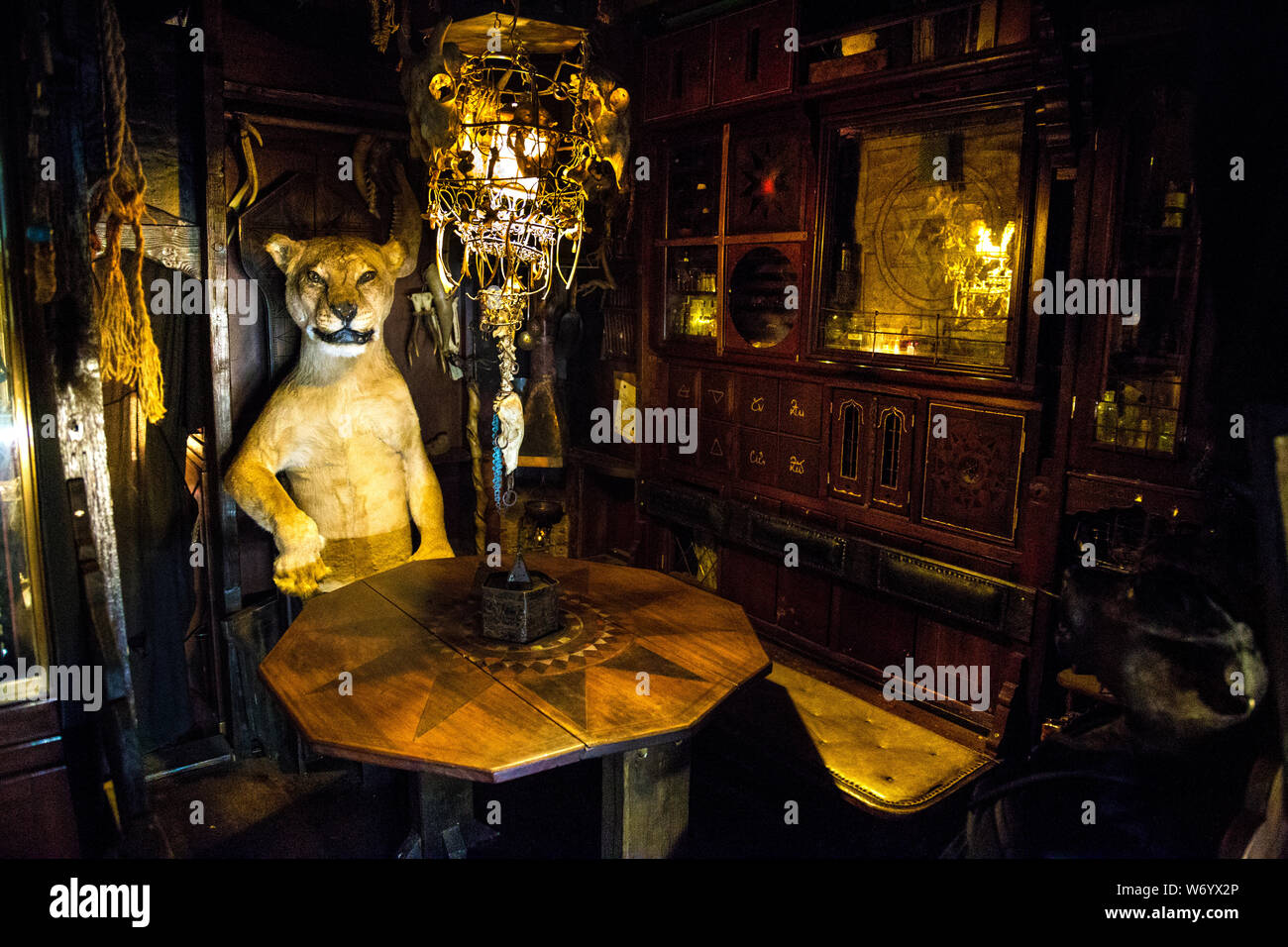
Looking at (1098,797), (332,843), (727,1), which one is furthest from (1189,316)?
(332,843)

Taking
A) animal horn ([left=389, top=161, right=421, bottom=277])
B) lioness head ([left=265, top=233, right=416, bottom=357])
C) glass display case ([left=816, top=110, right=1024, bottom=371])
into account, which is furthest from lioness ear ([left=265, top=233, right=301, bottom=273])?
glass display case ([left=816, top=110, right=1024, bottom=371])

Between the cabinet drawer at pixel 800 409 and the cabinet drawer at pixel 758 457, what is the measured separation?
13cm

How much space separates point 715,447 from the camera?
200 inches

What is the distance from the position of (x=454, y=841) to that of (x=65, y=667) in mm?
1567

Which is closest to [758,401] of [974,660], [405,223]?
[974,660]

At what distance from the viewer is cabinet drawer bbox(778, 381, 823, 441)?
4.46 m

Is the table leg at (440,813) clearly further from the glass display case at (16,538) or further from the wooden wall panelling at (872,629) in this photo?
the wooden wall panelling at (872,629)

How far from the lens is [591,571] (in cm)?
400

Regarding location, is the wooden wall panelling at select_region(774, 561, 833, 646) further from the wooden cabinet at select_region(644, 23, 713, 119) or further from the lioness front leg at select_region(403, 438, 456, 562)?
the wooden cabinet at select_region(644, 23, 713, 119)

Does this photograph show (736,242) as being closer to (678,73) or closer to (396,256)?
(678,73)

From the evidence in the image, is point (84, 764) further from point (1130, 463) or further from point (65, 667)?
point (1130, 463)

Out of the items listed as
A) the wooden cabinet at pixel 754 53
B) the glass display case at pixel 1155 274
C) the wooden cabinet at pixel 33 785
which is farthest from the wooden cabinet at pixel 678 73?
the wooden cabinet at pixel 33 785

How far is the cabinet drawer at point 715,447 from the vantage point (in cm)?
497

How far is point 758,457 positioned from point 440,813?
244cm
